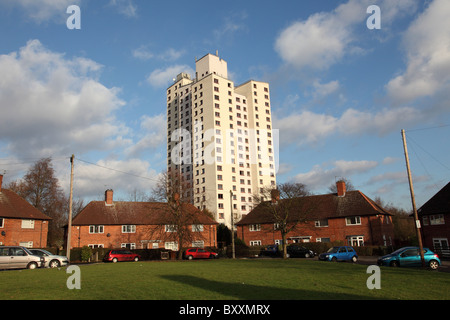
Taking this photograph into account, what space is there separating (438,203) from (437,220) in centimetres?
207

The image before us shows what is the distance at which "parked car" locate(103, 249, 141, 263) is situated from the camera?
125 ft

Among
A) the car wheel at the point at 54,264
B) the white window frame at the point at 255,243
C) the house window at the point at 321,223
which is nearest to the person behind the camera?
the car wheel at the point at 54,264

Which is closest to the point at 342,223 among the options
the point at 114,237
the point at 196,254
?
the point at 196,254

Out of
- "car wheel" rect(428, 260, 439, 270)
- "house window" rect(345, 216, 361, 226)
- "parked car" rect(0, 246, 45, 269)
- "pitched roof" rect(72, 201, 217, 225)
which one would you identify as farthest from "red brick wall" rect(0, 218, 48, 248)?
"car wheel" rect(428, 260, 439, 270)

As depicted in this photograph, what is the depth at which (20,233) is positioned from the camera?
4291 centimetres

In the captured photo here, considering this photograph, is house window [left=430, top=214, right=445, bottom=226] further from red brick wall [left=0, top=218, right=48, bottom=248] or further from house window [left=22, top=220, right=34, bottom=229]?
house window [left=22, top=220, right=34, bottom=229]

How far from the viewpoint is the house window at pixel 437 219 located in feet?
130

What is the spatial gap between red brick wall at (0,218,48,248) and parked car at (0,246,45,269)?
20.6 metres

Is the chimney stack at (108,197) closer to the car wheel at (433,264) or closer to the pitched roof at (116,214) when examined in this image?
the pitched roof at (116,214)

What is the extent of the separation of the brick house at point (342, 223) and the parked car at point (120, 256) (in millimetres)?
17408

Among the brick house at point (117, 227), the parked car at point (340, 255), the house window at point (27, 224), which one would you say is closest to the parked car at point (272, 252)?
the brick house at point (117, 227)

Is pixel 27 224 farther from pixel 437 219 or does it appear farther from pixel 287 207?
pixel 437 219

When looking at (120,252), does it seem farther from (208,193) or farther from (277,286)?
(208,193)
